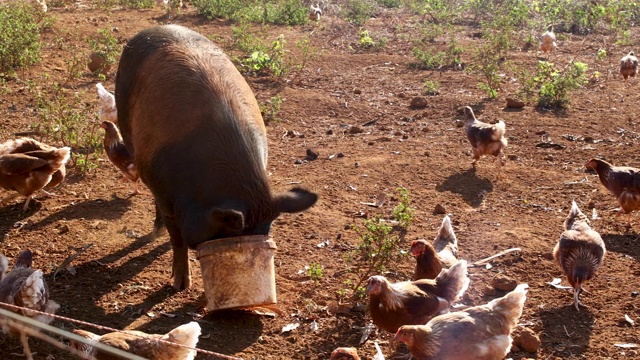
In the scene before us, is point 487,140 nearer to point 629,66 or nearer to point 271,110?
point 271,110

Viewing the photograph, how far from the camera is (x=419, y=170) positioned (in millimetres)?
9469

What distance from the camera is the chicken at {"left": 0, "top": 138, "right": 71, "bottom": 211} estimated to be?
7848 mm

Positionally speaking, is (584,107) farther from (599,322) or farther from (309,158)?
(599,322)

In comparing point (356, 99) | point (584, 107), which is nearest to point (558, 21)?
point (584, 107)

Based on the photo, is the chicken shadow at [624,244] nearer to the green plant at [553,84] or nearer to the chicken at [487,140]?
the chicken at [487,140]

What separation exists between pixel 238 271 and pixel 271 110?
6207 mm

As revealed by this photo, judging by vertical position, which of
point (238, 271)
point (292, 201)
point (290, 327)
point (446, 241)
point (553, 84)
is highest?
point (292, 201)

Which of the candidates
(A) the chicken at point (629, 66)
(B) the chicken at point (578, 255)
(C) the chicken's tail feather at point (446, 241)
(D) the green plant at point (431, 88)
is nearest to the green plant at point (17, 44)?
(D) the green plant at point (431, 88)

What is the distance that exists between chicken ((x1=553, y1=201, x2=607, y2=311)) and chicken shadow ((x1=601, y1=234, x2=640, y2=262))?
2.47ft

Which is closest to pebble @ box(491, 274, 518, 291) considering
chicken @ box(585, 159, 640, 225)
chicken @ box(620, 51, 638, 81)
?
chicken @ box(585, 159, 640, 225)

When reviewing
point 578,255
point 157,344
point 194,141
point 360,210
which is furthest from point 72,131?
point 578,255

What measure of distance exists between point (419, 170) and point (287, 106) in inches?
127

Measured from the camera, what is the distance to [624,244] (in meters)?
7.67

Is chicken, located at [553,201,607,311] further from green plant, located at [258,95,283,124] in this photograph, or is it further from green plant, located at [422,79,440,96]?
green plant, located at [422,79,440,96]
